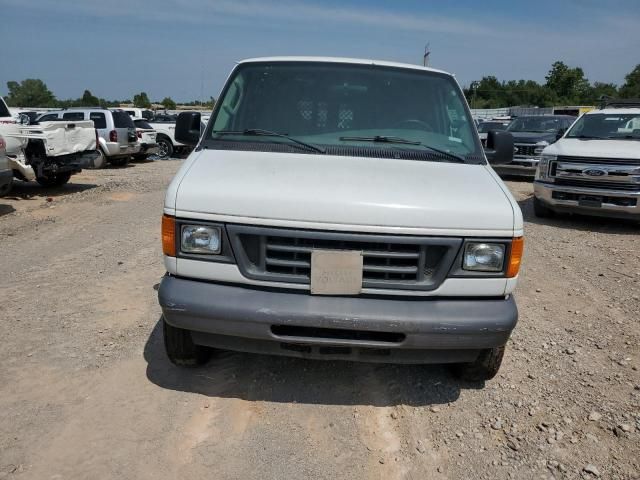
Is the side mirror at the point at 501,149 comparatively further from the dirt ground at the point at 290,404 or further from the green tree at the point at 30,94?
the green tree at the point at 30,94

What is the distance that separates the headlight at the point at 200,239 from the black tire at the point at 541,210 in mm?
7791

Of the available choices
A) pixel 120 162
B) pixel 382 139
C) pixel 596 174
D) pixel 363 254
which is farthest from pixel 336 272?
pixel 120 162

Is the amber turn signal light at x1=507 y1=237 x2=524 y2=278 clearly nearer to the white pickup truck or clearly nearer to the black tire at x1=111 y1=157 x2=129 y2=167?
the white pickup truck

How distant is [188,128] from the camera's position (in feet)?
14.2

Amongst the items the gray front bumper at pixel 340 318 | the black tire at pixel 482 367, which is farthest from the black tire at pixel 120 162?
the black tire at pixel 482 367

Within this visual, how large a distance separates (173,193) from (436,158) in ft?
5.76

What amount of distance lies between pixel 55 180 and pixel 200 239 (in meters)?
10.7

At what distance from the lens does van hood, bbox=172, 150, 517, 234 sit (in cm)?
290

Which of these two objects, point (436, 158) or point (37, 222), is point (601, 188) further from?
point (37, 222)

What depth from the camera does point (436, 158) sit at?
12.1ft

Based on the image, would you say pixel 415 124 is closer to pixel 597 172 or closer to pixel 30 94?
pixel 597 172

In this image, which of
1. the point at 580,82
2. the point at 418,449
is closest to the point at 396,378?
the point at 418,449

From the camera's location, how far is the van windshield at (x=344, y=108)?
3877 millimetres

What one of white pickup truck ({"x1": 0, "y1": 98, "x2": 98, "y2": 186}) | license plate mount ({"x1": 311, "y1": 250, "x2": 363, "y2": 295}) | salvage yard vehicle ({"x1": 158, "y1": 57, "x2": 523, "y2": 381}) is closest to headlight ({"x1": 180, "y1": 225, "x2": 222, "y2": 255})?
salvage yard vehicle ({"x1": 158, "y1": 57, "x2": 523, "y2": 381})
